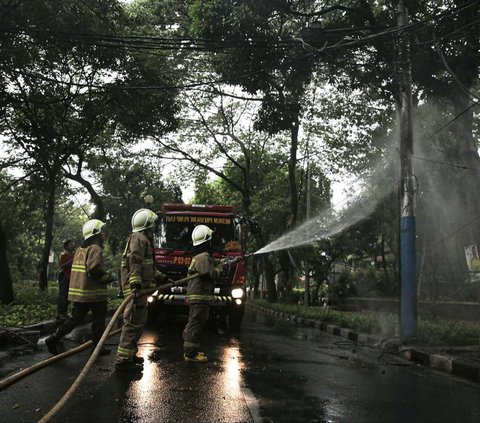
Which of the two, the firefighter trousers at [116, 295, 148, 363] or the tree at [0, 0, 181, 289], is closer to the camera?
the firefighter trousers at [116, 295, 148, 363]

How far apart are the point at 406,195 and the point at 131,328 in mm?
6087

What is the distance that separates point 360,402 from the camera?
4.64 m

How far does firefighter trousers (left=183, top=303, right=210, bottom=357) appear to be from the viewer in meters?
6.44

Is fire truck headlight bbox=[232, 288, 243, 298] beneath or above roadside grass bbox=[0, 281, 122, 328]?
above

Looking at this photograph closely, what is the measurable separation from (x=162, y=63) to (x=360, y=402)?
12.5 m

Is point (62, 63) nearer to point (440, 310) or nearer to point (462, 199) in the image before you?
point (462, 199)

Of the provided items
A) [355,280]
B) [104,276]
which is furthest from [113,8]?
[355,280]

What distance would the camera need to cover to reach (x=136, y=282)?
5727mm

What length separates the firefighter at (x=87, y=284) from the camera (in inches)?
253

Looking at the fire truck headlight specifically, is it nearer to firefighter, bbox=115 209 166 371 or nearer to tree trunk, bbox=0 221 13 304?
firefighter, bbox=115 209 166 371

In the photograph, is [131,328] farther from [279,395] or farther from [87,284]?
[279,395]

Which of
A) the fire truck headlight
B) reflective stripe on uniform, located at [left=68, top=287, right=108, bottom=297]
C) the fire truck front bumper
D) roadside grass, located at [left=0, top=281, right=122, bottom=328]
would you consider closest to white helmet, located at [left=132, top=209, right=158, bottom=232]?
reflective stripe on uniform, located at [left=68, top=287, right=108, bottom=297]

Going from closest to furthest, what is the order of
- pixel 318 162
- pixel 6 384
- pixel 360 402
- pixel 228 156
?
pixel 6 384, pixel 360 402, pixel 318 162, pixel 228 156

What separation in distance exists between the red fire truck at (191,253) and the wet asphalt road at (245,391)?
9.19ft
